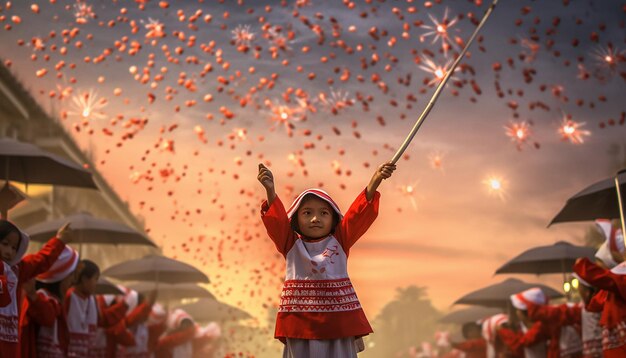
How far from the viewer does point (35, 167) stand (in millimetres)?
8367

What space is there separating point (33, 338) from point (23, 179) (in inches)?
100

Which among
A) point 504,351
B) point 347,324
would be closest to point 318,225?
point 347,324

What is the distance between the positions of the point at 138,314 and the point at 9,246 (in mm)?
4306

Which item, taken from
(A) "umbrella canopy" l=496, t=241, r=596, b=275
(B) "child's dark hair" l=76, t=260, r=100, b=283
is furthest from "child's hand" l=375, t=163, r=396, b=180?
(A) "umbrella canopy" l=496, t=241, r=596, b=275

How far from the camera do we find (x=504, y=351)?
1092 centimetres

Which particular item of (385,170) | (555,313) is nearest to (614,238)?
(555,313)

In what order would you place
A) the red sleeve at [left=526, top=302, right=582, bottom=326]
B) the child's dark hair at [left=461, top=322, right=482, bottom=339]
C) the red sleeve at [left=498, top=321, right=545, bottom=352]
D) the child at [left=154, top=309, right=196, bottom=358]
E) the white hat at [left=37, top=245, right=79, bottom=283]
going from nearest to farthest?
the white hat at [left=37, top=245, right=79, bottom=283], the red sleeve at [left=526, top=302, right=582, bottom=326], the red sleeve at [left=498, top=321, right=545, bottom=352], the child at [left=154, top=309, right=196, bottom=358], the child's dark hair at [left=461, top=322, right=482, bottom=339]

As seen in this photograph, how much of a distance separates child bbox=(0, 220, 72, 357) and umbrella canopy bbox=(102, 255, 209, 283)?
6.67 metres

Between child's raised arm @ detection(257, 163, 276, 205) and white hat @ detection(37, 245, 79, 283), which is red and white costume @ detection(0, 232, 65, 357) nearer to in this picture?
white hat @ detection(37, 245, 79, 283)

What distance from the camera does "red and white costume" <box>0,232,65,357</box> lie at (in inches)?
212

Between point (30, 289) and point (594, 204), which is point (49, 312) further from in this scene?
point (594, 204)

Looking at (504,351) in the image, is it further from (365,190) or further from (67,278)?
(365,190)

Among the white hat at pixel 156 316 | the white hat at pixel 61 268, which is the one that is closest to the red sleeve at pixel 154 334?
the white hat at pixel 156 316

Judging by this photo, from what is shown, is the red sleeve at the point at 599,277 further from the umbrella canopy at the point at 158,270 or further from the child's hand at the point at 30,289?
the umbrella canopy at the point at 158,270
